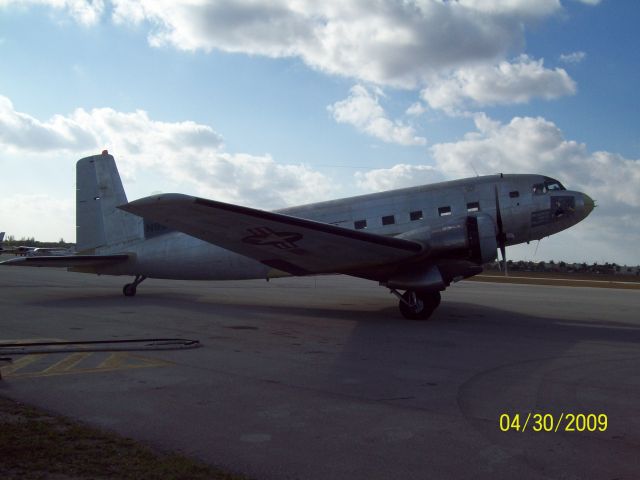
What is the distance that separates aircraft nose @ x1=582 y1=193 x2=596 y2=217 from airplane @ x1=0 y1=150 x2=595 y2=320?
0.03 meters

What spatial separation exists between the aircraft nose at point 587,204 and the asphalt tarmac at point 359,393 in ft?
11.3

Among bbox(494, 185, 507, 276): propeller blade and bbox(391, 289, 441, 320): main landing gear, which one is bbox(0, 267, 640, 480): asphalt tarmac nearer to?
bbox(391, 289, 441, 320): main landing gear

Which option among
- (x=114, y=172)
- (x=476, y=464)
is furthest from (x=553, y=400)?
(x=114, y=172)

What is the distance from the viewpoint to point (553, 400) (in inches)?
257

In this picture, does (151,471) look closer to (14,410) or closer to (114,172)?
(14,410)

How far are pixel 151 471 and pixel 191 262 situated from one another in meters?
13.9

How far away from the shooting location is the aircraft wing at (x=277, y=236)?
11.5 meters

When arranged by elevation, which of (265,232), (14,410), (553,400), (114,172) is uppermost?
(114,172)

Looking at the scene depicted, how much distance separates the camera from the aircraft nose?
1562 cm

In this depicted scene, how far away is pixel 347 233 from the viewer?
42.1 feet

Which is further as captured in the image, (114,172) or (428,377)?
(114,172)

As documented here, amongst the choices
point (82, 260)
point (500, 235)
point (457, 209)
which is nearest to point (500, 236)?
point (500, 235)

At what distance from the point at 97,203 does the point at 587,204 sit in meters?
16.4

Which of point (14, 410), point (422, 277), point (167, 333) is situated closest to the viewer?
point (14, 410)
